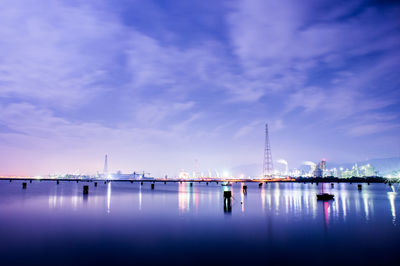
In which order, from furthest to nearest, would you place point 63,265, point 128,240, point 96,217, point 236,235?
point 96,217 < point 236,235 < point 128,240 < point 63,265

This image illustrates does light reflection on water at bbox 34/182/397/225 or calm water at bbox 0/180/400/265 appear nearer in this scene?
calm water at bbox 0/180/400/265

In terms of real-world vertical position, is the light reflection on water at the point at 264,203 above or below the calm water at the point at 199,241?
below

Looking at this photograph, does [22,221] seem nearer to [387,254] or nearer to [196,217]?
[196,217]

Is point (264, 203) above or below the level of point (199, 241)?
below

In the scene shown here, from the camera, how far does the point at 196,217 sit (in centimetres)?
3050

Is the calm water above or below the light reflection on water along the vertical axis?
above

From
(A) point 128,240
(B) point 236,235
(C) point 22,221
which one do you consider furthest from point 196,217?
(C) point 22,221

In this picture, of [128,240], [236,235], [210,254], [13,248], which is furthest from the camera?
[236,235]

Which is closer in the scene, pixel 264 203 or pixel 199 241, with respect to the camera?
pixel 199 241

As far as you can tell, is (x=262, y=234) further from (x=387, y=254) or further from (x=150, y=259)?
(x=150, y=259)

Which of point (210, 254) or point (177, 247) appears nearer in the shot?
point (210, 254)

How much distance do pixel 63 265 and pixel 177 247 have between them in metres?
6.58

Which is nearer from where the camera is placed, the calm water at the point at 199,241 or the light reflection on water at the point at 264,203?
the calm water at the point at 199,241

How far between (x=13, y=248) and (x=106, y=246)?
5.50m
